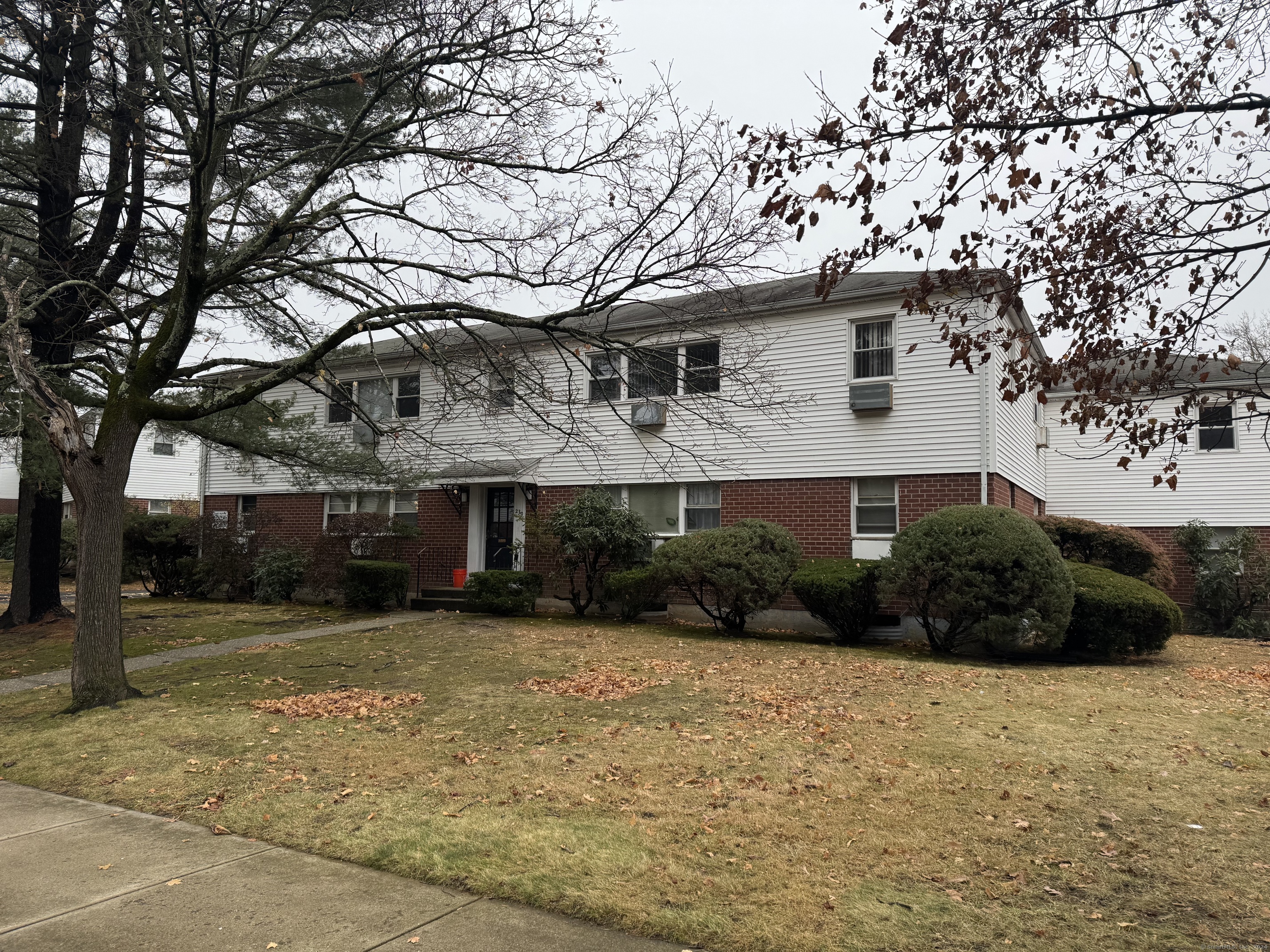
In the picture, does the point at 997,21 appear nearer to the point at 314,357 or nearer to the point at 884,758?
the point at 884,758

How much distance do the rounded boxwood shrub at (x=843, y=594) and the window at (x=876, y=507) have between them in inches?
53.8

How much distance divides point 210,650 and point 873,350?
39.5ft

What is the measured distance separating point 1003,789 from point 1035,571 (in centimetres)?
643

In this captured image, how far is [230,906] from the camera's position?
4.03m

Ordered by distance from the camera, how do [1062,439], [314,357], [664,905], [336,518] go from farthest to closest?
[1062,439] → [336,518] → [314,357] → [664,905]

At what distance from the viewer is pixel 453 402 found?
376 inches

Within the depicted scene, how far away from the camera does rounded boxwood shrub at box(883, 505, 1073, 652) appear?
37.7ft

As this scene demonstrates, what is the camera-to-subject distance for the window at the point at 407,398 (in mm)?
20859

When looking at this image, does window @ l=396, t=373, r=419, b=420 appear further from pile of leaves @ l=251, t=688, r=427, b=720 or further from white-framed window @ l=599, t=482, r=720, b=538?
pile of leaves @ l=251, t=688, r=427, b=720

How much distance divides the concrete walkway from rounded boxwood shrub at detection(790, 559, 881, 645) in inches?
294

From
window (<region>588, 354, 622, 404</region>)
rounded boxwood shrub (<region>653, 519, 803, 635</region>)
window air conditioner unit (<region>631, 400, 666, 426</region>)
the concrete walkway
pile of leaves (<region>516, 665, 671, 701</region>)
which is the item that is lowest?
the concrete walkway

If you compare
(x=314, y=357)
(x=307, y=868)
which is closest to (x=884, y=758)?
(x=307, y=868)

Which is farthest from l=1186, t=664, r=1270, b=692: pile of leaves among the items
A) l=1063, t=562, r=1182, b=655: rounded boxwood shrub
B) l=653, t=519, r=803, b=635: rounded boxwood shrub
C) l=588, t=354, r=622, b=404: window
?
l=588, t=354, r=622, b=404: window

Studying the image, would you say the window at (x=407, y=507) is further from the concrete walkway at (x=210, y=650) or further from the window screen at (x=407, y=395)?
the concrete walkway at (x=210, y=650)
